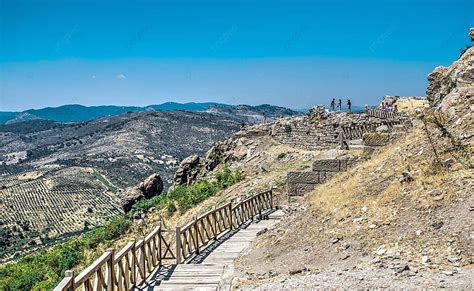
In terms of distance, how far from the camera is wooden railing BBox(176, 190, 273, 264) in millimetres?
12805

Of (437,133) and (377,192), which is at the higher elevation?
(437,133)

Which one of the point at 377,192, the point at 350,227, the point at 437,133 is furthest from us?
the point at 437,133

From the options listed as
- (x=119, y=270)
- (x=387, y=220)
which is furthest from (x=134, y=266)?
(x=387, y=220)

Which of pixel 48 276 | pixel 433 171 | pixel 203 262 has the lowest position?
pixel 48 276

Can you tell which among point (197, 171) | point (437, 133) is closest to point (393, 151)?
point (437, 133)

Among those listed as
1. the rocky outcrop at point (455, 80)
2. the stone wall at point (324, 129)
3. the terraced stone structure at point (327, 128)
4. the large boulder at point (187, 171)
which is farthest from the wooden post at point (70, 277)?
the large boulder at point (187, 171)

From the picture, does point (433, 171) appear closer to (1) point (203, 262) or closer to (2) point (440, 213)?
(2) point (440, 213)

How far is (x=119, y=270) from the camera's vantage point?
9.00m

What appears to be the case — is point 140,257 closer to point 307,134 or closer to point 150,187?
point 307,134

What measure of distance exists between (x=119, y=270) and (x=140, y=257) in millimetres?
1389

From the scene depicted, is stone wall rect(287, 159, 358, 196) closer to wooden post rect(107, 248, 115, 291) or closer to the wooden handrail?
wooden post rect(107, 248, 115, 291)

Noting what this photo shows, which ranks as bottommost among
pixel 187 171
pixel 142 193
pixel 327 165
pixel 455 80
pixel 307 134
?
pixel 142 193

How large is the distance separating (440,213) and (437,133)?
11.9ft

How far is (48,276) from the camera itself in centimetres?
2408
